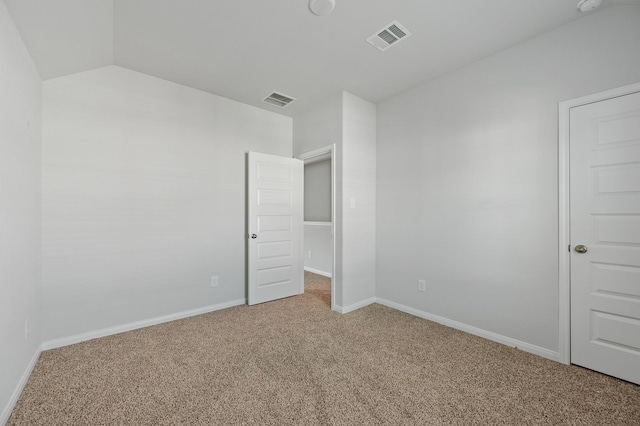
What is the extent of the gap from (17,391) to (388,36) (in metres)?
3.82

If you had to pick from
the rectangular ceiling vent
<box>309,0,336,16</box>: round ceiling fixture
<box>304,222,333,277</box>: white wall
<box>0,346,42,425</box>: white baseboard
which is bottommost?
<box>0,346,42,425</box>: white baseboard

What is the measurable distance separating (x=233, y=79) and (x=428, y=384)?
3.47 metres

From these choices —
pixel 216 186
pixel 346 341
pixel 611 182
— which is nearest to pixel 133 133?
pixel 216 186

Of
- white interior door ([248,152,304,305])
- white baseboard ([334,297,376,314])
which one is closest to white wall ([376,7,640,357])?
white baseboard ([334,297,376,314])

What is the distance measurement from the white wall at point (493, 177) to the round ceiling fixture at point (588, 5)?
135 mm

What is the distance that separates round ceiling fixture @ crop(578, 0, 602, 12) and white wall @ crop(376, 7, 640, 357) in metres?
0.13

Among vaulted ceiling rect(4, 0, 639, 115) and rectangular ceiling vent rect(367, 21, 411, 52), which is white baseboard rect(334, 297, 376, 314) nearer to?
vaulted ceiling rect(4, 0, 639, 115)

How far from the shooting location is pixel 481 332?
2.72 m

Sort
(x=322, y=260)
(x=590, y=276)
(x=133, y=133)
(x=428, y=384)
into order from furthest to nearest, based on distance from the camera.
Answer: (x=322, y=260) → (x=133, y=133) → (x=590, y=276) → (x=428, y=384)

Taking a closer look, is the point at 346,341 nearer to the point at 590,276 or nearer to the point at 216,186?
the point at 590,276

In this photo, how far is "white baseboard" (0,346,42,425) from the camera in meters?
1.58

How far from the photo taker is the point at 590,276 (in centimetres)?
214

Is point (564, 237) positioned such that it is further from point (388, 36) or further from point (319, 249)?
point (319, 249)

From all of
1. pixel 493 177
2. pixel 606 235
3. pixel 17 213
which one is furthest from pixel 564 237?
pixel 17 213
